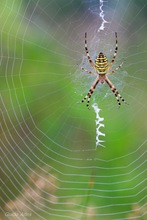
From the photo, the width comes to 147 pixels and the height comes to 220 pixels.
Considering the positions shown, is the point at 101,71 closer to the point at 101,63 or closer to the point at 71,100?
the point at 101,63

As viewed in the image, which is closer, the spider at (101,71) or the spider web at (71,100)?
the spider at (101,71)

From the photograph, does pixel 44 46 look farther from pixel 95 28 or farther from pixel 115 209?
pixel 115 209

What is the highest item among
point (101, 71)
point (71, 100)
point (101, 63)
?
point (101, 63)

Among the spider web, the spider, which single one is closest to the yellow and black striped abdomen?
the spider

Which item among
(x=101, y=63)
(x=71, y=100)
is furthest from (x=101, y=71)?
(x=71, y=100)

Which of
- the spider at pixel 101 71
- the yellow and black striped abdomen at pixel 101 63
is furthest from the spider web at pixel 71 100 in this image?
the yellow and black striped abdomen at pixel 101 63

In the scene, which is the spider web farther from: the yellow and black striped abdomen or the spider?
the yellow and black striped abdomen

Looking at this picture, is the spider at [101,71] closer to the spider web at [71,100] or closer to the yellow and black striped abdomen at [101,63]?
the yellow and black striped abdomen at [101,63]
